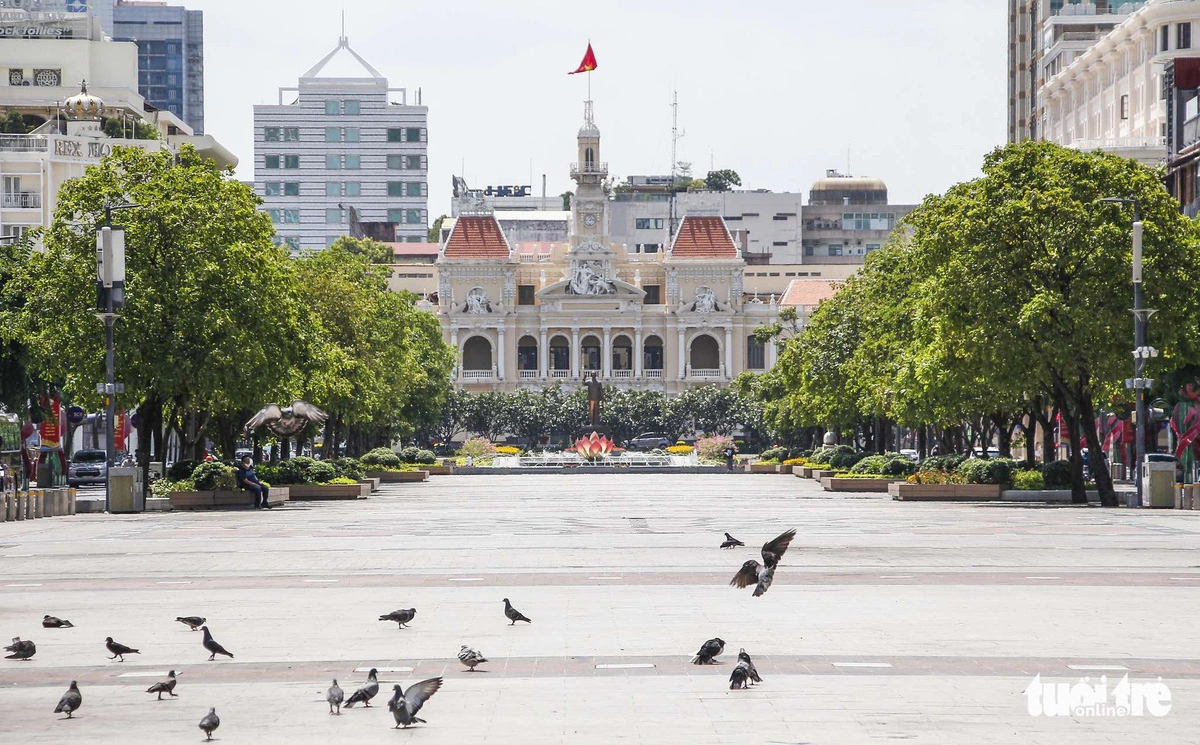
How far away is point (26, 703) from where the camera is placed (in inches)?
555

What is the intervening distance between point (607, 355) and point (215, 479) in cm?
11570

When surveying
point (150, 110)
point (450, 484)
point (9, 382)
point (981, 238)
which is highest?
point (150, 110)

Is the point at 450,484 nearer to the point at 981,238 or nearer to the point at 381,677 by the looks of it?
the point at 981,238

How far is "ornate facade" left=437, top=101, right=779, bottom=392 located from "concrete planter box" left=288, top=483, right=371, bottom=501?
104 metres

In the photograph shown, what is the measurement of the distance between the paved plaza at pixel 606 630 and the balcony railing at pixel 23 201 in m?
55.6

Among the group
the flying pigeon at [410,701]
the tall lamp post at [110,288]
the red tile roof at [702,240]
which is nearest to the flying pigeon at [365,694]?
the flying pigeon at [410,701]

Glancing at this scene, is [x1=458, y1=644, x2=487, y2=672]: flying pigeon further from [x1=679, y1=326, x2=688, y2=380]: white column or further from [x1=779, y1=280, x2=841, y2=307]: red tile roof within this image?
[x1=679, y1=326, x2=688, y2=380]: white column

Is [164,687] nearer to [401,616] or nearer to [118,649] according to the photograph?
[118,649]

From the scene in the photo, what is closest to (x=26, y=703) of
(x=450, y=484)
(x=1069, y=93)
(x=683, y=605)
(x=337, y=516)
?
(x=683, y=605)

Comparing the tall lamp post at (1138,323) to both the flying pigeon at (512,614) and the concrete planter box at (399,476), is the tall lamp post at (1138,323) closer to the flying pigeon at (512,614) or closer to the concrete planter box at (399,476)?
the flying pigeon at (512,614)

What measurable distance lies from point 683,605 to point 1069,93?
110 meters

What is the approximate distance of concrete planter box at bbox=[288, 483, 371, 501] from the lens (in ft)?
184

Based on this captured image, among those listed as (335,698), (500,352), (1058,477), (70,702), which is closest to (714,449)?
(1058,477)

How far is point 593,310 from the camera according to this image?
6398 inches
